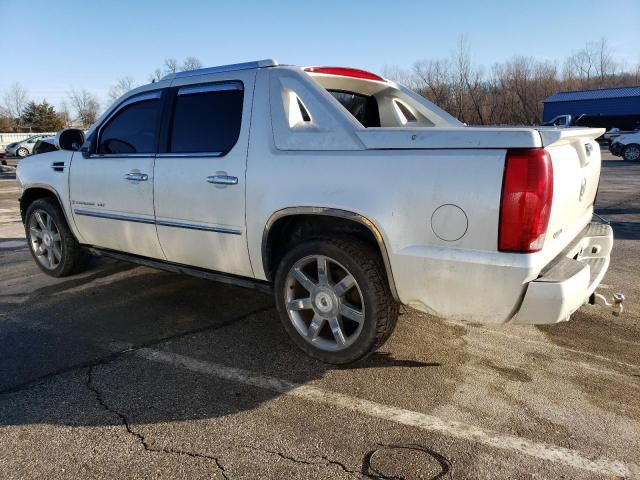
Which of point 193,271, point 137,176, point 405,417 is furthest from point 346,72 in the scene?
point 405,417

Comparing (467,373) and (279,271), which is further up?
(279,271)

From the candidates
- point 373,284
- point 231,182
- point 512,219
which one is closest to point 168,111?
point 231,182

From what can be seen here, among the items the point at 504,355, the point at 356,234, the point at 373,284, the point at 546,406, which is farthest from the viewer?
the point at 504,355

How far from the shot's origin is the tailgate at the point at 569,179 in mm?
2746

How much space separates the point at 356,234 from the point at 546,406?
148 centimetres

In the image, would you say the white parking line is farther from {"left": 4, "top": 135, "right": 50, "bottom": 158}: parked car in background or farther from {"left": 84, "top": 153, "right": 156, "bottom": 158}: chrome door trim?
{"left": 4, "top": 135, "right": 50, "bottom": 158}: parked car in background

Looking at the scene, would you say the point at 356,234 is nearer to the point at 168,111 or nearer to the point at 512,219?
the point at 512,219

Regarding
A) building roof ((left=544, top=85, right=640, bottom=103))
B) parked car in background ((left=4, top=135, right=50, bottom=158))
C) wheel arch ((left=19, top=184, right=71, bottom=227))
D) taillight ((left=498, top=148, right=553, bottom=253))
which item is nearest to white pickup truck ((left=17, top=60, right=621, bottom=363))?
taillight ((left=498, top=148, right=553, bottom=253))

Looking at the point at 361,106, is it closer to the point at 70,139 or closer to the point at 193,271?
the point at 193,271

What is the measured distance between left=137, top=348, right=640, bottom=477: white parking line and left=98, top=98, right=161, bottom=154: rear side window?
1773 mm

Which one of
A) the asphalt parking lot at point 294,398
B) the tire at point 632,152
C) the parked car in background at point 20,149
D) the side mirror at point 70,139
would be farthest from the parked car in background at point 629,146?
the parked car in background at point 20,149

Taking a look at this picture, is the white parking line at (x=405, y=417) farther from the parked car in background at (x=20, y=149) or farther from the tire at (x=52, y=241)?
the parked car in background at (x=20, y=149)

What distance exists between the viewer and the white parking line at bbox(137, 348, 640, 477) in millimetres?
2430

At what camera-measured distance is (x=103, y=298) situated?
4.91 meters
